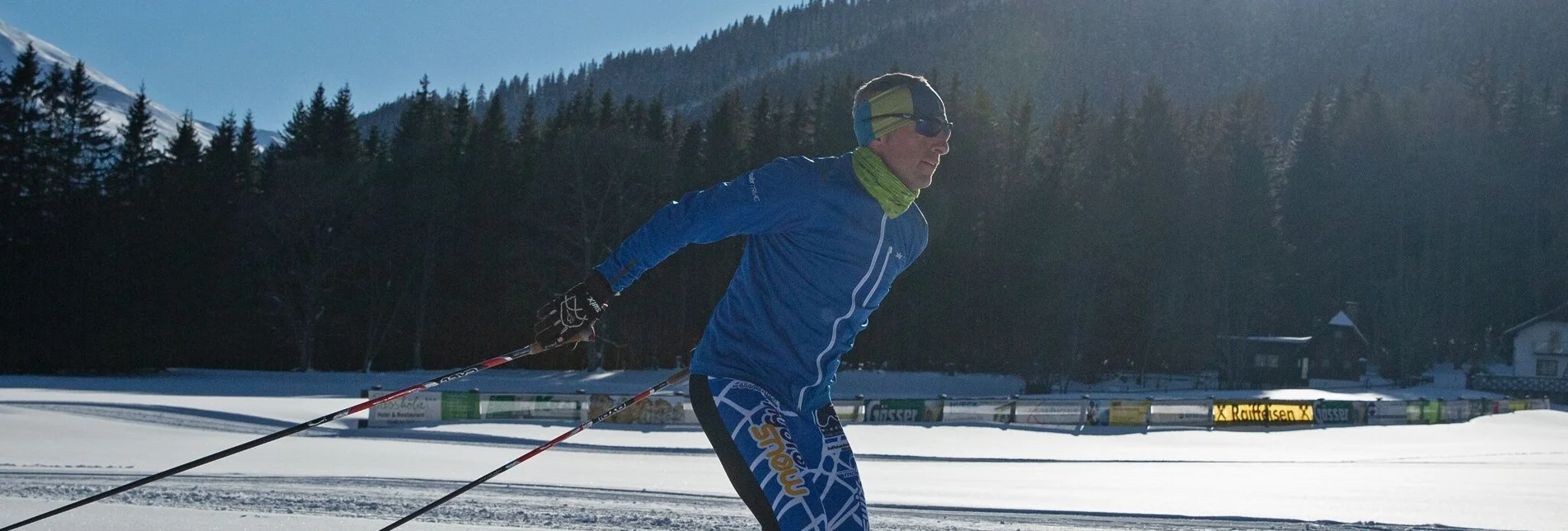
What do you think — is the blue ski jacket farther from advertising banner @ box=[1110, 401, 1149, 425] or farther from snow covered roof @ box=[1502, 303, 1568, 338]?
snow covered roof @ box=[1502, 303, 1568, 338]

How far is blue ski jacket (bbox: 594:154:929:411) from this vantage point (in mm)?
3406

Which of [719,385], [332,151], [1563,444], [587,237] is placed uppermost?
[332,151]

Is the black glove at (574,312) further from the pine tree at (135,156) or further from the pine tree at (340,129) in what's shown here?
the pine tree at (340,129)

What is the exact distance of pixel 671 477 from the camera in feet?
40.2

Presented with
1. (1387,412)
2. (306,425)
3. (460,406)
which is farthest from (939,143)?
(1387,412)

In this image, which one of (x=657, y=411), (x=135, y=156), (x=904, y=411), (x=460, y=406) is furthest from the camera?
(x=135, y=156)

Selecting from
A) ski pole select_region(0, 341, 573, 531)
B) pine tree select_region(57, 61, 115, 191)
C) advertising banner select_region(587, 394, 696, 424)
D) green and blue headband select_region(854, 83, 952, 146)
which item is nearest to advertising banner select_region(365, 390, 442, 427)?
advertising banner select_region(587, 394, 696, 424)

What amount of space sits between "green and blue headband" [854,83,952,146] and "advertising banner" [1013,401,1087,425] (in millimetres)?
22980

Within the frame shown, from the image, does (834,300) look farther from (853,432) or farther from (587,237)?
(587,237)

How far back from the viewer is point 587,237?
4466cm

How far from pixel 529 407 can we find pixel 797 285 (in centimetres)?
1926

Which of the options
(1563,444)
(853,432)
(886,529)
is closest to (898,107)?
(886,529)

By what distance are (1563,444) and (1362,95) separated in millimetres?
54543

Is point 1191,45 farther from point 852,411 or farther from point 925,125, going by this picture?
point 925,125
